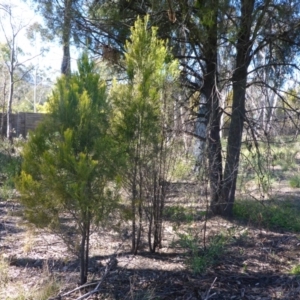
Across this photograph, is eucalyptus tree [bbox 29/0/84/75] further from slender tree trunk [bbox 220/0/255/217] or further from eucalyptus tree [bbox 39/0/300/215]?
slender tree trunk [bbox 220/0/255/217]

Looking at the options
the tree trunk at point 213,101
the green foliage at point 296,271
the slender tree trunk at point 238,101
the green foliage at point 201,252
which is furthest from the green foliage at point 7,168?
the green foliage at point 296,271

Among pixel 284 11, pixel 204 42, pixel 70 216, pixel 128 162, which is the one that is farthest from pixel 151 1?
pixel 70 216

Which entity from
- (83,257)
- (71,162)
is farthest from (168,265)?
(71,162)

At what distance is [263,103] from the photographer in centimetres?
839

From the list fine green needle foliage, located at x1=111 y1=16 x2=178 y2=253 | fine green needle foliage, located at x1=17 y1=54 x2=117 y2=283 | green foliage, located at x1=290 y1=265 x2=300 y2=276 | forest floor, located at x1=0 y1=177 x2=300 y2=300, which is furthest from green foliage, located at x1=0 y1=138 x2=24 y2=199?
green foliage, located at x1=290 y1=265 x2=300 y2=276

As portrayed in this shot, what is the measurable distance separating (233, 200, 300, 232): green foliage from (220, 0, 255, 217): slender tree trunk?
0.40 meters

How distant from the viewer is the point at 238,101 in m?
7.16

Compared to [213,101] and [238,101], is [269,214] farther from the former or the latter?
[213,101]

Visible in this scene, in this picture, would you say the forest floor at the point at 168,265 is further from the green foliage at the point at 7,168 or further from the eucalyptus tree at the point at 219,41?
the green foliage at the point at 7,168

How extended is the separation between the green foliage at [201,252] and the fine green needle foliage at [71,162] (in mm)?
1527

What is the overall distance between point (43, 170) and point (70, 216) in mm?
746

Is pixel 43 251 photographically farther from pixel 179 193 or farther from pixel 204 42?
pixel 204 42

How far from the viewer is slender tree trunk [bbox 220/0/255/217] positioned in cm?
657

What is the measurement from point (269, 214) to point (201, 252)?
2.86 m
